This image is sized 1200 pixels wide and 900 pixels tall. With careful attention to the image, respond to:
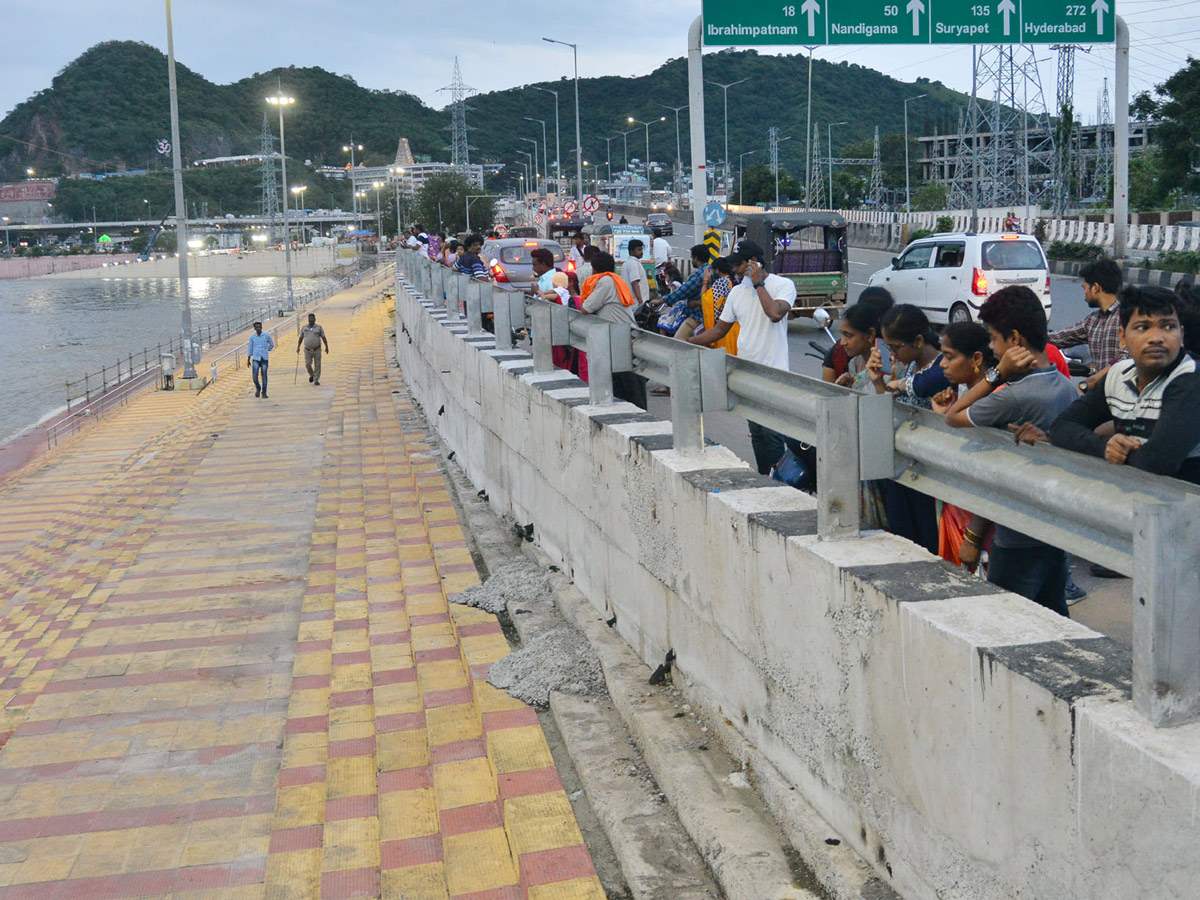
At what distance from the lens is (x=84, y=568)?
1180cm

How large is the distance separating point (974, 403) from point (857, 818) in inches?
58.9

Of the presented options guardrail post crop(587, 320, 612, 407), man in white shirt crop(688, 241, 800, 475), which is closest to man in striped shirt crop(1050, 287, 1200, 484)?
guardrail post crop(587, 320, 612, 407)

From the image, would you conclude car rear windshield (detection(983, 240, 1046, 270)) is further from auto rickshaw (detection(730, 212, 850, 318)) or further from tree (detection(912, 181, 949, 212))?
tree (detection(912, 181, 949, 212))

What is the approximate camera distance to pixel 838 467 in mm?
3721

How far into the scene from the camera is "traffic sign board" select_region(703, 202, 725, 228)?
2256 cm

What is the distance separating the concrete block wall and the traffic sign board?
1719 cm

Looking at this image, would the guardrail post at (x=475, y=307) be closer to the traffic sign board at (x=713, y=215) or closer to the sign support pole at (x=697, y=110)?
the sign support pole at (x=697, y=110)

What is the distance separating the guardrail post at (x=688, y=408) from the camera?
16.7 ft

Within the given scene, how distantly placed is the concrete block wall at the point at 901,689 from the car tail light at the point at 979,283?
14.4 metres

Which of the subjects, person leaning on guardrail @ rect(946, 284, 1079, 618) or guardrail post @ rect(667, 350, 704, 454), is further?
guardrail post @ rect(667, 350, 704, 454)

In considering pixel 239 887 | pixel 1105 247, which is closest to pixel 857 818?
pixel 239 887

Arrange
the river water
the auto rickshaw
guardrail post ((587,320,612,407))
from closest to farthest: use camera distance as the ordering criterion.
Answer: guardrail post ((587,320,612,407)), the auto rickshaw, the river water

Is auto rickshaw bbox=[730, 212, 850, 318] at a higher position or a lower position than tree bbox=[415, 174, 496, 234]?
lower

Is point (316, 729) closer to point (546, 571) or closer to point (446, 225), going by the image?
point (546, 571)
